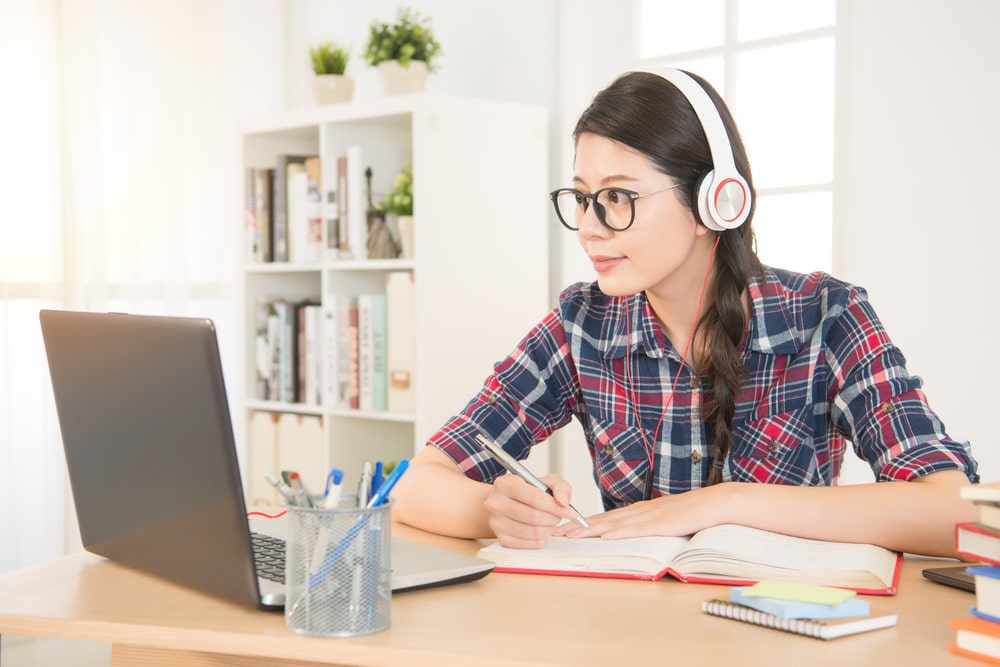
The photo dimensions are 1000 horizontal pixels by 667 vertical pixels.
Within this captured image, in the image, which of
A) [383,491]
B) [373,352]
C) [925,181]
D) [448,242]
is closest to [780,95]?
[925,181]

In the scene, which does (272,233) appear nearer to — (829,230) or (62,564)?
(829,230)

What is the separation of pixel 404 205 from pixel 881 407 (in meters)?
1.55

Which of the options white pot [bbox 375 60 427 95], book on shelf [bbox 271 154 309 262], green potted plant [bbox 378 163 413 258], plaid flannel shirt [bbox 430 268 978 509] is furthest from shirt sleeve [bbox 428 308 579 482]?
book on shelf [bbox 271 154 309 262]

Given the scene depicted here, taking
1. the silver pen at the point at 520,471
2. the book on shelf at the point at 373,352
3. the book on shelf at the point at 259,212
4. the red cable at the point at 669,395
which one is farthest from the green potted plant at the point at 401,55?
the silver pen at the point at 520,471

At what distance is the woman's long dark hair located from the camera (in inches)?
56.1

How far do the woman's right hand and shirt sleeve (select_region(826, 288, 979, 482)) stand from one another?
1.46ft

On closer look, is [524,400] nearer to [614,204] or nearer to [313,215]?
[614,204]

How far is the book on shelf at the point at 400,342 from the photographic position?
2.61 m

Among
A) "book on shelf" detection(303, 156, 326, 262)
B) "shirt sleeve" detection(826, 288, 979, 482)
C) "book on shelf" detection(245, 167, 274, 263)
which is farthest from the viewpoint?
"book on shelf" detection(245, 167, 274, 263)

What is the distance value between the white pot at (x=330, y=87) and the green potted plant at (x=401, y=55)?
6.7 inches

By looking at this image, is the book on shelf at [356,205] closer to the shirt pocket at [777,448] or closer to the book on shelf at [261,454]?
the book on shelf at [261,454]

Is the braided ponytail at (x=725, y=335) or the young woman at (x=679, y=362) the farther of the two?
the braided ponytail at (x=725, y=335)

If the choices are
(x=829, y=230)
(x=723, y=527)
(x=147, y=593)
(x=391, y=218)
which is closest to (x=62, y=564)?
(x=147, y=593)

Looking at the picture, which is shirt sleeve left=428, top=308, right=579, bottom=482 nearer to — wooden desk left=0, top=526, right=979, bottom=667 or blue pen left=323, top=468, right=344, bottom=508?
wooden desk left=0, top=526, right=979, bottom=667
